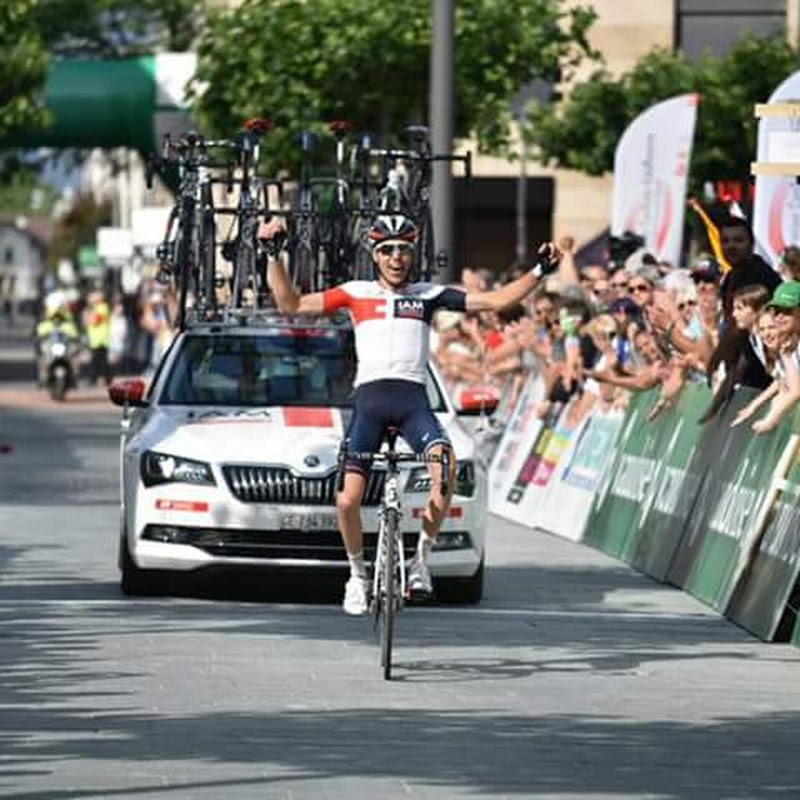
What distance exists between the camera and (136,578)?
56.5 ft

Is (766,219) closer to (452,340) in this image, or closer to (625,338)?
(625,338)

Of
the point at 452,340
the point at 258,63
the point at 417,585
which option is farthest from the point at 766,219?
the point at 258,63

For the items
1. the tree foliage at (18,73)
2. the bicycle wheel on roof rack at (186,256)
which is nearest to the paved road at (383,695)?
the bicycle wheel on roof rack at (186,256)

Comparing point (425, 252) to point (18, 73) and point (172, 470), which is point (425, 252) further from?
point (18, 73)

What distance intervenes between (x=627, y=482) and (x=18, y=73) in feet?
102

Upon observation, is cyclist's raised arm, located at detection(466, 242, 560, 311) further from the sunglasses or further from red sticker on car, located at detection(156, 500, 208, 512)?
red sticker on car, located at detection(156, 500, 208, 512)

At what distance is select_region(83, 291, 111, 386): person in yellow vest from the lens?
56.2 meters

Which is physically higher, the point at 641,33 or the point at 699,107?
the point at 641,33

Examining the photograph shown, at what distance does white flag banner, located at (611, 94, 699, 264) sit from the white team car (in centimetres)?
873

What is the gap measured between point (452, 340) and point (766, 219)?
1098 cm

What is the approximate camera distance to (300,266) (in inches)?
842

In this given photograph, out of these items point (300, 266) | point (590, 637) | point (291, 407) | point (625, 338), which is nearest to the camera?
point (590, 637)

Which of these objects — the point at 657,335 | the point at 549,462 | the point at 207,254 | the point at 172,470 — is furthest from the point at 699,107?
the point at 172,470

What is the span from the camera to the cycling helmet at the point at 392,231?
1480 centimetres
